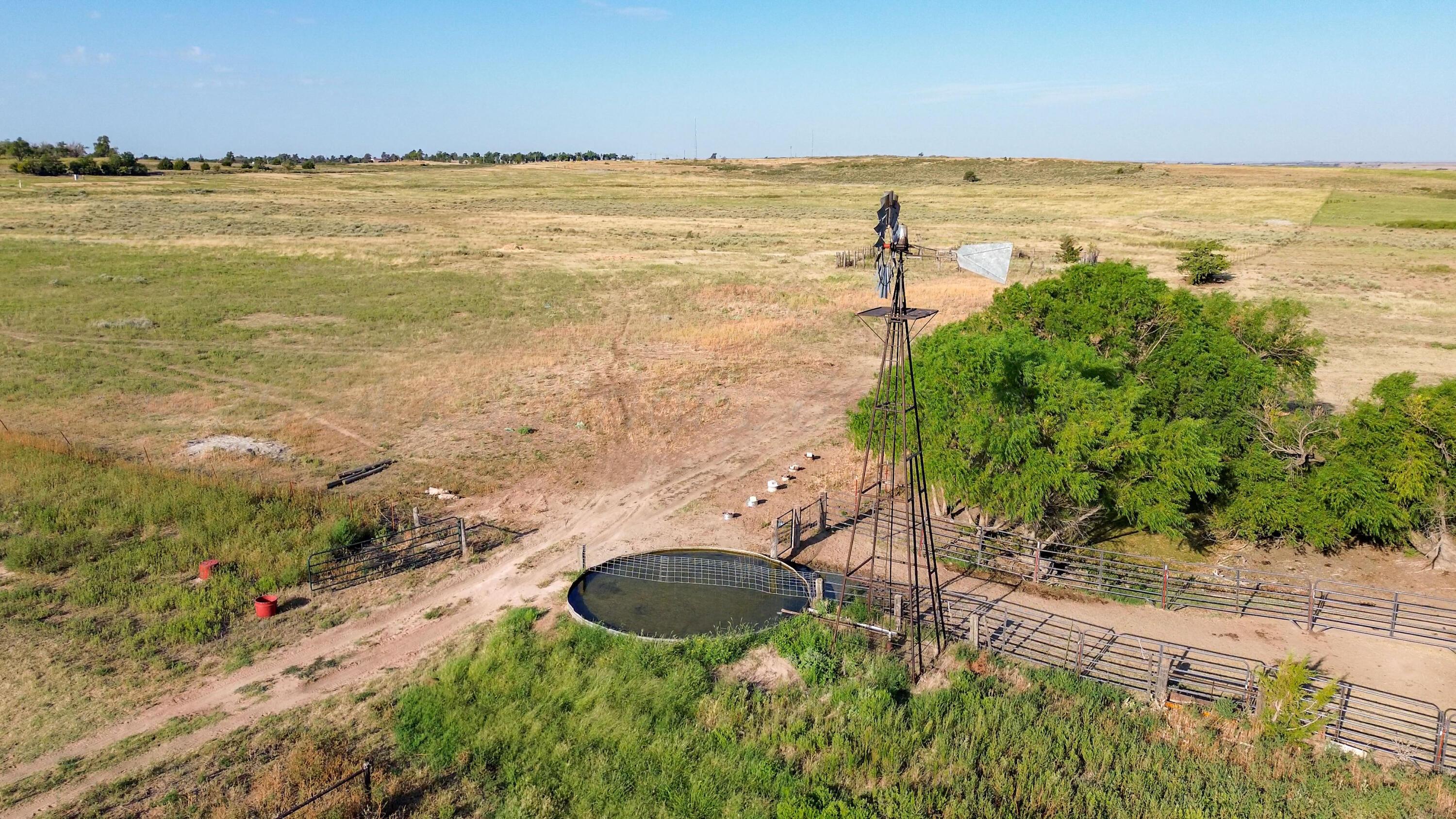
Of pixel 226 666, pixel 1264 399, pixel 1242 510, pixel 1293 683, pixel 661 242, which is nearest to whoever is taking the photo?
pixel 1293 683

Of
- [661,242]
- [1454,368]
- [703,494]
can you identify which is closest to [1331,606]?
[703,494]

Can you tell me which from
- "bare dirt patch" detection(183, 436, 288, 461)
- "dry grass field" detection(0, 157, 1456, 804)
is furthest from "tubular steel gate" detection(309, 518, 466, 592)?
"bare dirt patch" detection(183, 436, 288, 461)

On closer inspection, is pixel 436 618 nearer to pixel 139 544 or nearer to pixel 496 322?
pixel 139 544

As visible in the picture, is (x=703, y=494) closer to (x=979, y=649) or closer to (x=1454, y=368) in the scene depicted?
(x=979, y=649)

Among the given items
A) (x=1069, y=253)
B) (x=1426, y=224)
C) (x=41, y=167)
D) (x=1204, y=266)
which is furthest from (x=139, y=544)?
(x=41, y=167)

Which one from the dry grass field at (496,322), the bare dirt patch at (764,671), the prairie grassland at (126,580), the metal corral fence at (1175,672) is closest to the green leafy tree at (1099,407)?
the metal corral fence at (1175,672)

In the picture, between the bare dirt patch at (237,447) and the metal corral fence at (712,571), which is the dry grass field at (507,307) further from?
the metal corral fence at (712,571)
